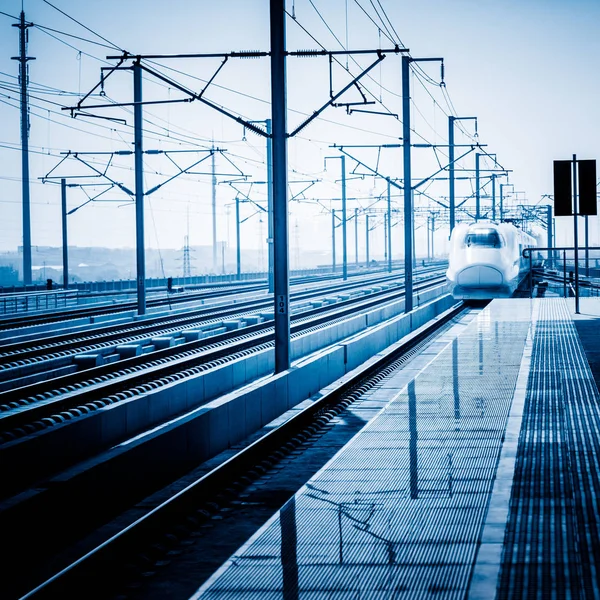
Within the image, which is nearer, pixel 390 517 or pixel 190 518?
pixel 390 517

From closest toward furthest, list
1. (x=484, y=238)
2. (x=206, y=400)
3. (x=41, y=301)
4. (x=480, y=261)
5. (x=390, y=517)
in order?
(x=390, y=517), (x=206, y=400), (x=480, y=261), (x=484, y=238), (x=41, y=301)

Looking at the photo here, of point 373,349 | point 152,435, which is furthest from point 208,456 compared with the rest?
point 373,349

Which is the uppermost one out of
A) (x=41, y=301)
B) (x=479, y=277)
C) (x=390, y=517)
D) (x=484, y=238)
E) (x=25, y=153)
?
(x=25, y=153)

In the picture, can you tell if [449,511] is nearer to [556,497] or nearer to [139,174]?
[556,497]

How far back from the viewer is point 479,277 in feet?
105

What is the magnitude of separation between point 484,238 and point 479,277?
1416mm

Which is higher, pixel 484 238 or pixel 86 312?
pixel 484 238

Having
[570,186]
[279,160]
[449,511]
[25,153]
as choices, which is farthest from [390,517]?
[25,153]

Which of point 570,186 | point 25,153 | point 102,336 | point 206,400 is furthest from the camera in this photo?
point 25,153

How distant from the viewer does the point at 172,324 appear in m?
25.5

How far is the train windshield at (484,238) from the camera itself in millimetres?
31844

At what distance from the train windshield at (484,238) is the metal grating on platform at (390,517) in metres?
21.3

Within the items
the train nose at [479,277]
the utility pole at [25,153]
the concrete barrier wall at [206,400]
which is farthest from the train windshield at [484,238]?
the utility pole at [25,153]

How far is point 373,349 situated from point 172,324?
277 inches
